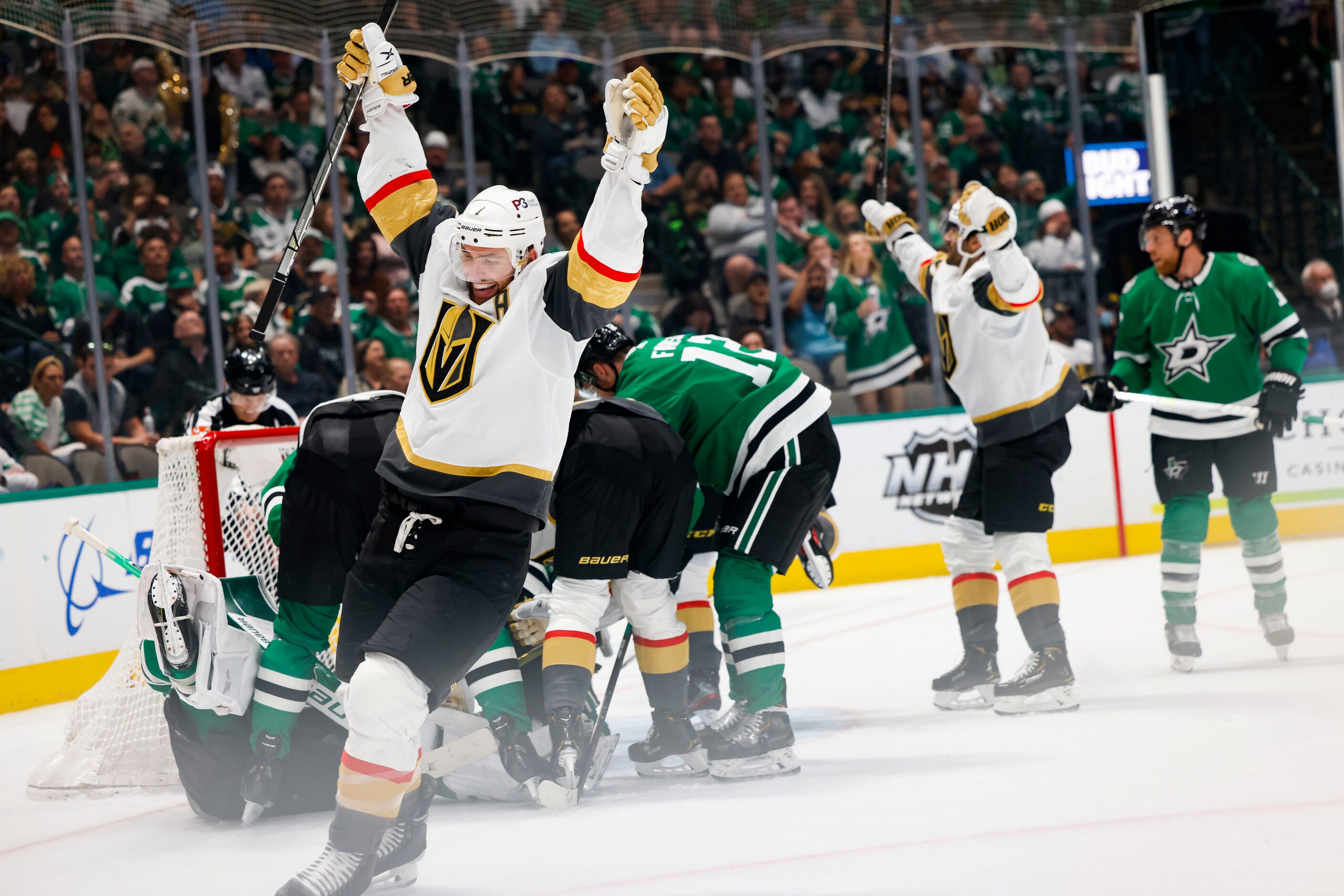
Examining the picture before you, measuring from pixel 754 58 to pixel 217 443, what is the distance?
14.5 ft

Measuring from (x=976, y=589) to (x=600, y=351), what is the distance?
140 centimetres

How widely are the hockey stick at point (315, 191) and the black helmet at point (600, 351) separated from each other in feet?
2.44

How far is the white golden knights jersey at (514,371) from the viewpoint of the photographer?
2275 mm

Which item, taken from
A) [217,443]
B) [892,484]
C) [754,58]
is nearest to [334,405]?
[217,443]

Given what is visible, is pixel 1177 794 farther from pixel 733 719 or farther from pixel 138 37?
pixel 138 37

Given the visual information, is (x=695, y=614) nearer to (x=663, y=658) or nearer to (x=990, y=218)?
(x=663, y=658)

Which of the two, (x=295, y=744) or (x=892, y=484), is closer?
(x=295, y=744)

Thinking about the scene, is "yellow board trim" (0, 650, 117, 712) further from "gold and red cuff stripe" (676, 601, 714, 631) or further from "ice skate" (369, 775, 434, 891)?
"ice skate" (369, 775, 434, 891)

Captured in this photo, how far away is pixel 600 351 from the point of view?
3436mm

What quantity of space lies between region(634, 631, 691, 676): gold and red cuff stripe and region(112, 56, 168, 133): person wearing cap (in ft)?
14.9

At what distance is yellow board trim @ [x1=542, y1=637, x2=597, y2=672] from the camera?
3047 millimetres

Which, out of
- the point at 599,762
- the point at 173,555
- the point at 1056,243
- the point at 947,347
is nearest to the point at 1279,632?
the point at 947,347

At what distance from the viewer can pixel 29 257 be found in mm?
5961

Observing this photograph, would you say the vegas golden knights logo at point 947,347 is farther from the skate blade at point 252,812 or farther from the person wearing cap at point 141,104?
the person wearing cap at point 141,104
